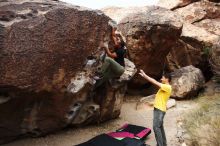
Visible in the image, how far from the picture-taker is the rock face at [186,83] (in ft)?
44.2

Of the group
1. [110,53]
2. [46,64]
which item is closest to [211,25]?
[110,53]

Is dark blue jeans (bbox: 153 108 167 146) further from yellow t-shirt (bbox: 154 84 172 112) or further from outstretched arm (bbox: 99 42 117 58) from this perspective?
outstretched arm (bbox: 99 42 117 58)

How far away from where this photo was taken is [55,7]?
8711 mm

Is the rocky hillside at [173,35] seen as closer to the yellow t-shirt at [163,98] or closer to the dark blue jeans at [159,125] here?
the yellow t-shirt at [163,98]

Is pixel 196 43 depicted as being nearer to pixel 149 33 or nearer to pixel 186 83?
pixel 186 83

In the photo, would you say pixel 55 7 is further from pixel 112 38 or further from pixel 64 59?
pixel 112 38

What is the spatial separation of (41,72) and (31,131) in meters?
1.59

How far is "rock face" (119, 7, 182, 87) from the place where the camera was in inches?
524

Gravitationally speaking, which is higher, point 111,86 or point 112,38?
point 112,38

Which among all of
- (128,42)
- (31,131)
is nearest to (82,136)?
(31,131)

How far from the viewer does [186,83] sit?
13719mm

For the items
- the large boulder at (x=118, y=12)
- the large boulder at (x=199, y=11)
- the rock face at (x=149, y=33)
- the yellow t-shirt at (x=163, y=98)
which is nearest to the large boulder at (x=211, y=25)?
the large boulder at (x=199, y=11)

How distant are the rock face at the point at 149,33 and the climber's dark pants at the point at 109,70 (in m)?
3.34

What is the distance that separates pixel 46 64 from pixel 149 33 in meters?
5.62
